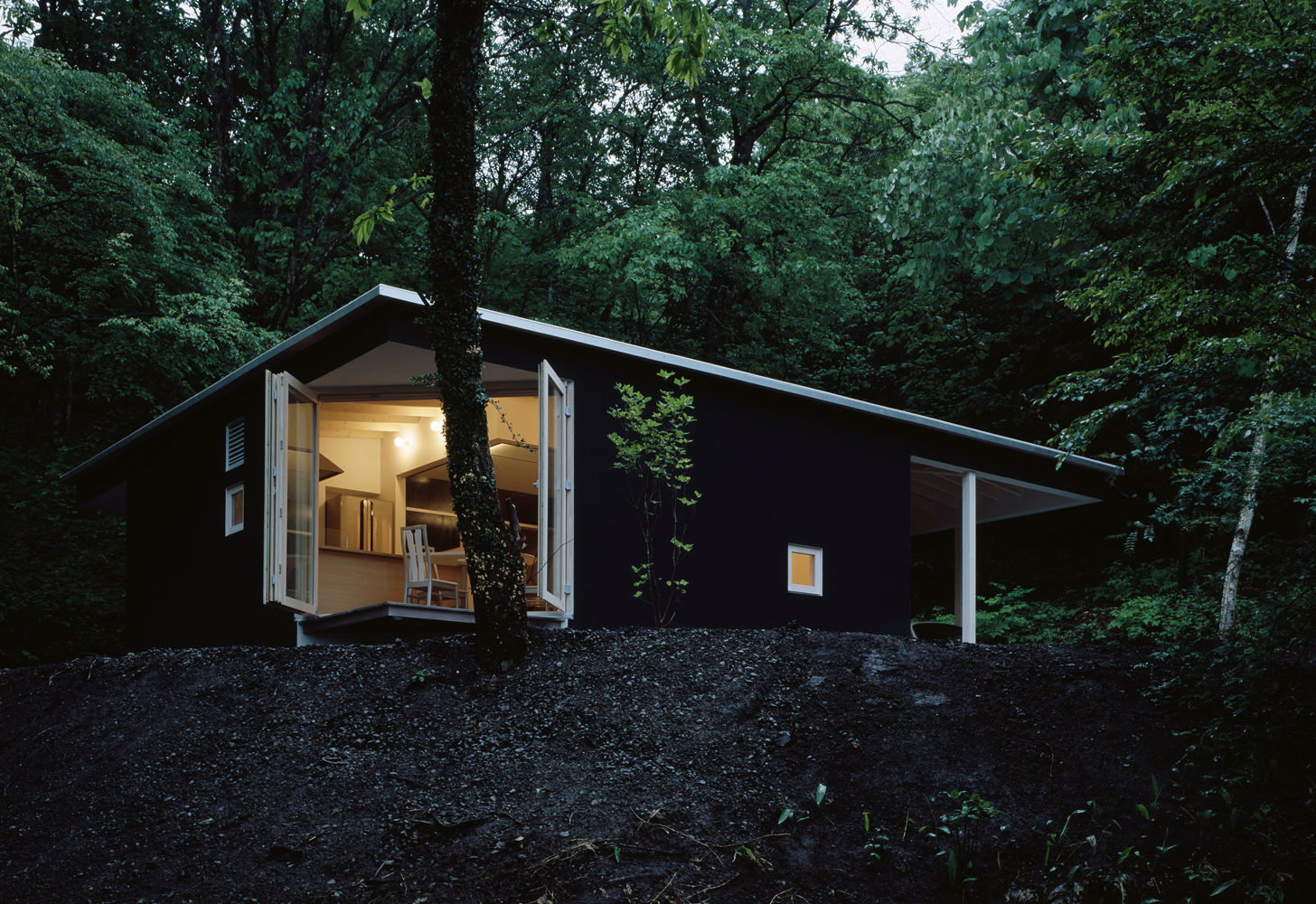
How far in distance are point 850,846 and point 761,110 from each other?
1616cm

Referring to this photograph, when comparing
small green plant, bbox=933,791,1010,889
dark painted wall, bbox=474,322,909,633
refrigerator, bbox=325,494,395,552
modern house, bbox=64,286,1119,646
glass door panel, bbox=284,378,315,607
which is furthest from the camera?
refrigerator, bbox=325,494,395,552

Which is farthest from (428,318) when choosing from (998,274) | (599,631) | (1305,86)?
(998,274)

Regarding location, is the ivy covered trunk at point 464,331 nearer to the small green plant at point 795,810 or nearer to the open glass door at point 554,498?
the open glass door at point 554,498

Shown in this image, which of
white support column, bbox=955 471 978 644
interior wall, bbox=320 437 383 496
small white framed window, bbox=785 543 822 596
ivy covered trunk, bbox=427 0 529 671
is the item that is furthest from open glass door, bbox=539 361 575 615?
white support column, bbox=955 471 978 644

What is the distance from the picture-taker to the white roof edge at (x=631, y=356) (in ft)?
26.7

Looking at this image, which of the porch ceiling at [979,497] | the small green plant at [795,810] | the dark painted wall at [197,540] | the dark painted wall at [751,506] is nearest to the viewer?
the small green plant at [795,810]

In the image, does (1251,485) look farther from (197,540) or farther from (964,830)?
(197,540)

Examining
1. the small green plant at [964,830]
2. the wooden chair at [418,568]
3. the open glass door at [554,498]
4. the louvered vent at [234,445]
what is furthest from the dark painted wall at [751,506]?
the small green plant at [964,830]

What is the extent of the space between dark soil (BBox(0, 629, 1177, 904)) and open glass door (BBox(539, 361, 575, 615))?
1.01 metres

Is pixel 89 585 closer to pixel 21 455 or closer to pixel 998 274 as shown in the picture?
pixel 21 455

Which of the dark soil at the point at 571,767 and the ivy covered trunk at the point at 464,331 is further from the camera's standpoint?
the ivy covered trunk at the point at 464,331

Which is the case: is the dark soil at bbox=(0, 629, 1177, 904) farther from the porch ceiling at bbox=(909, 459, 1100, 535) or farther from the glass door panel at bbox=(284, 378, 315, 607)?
the porch ceiling at bbox=(909, 459, 1100, 535)

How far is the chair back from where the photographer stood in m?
9.34

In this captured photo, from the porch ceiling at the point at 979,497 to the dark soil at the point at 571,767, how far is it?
→ 5043 millimetres
